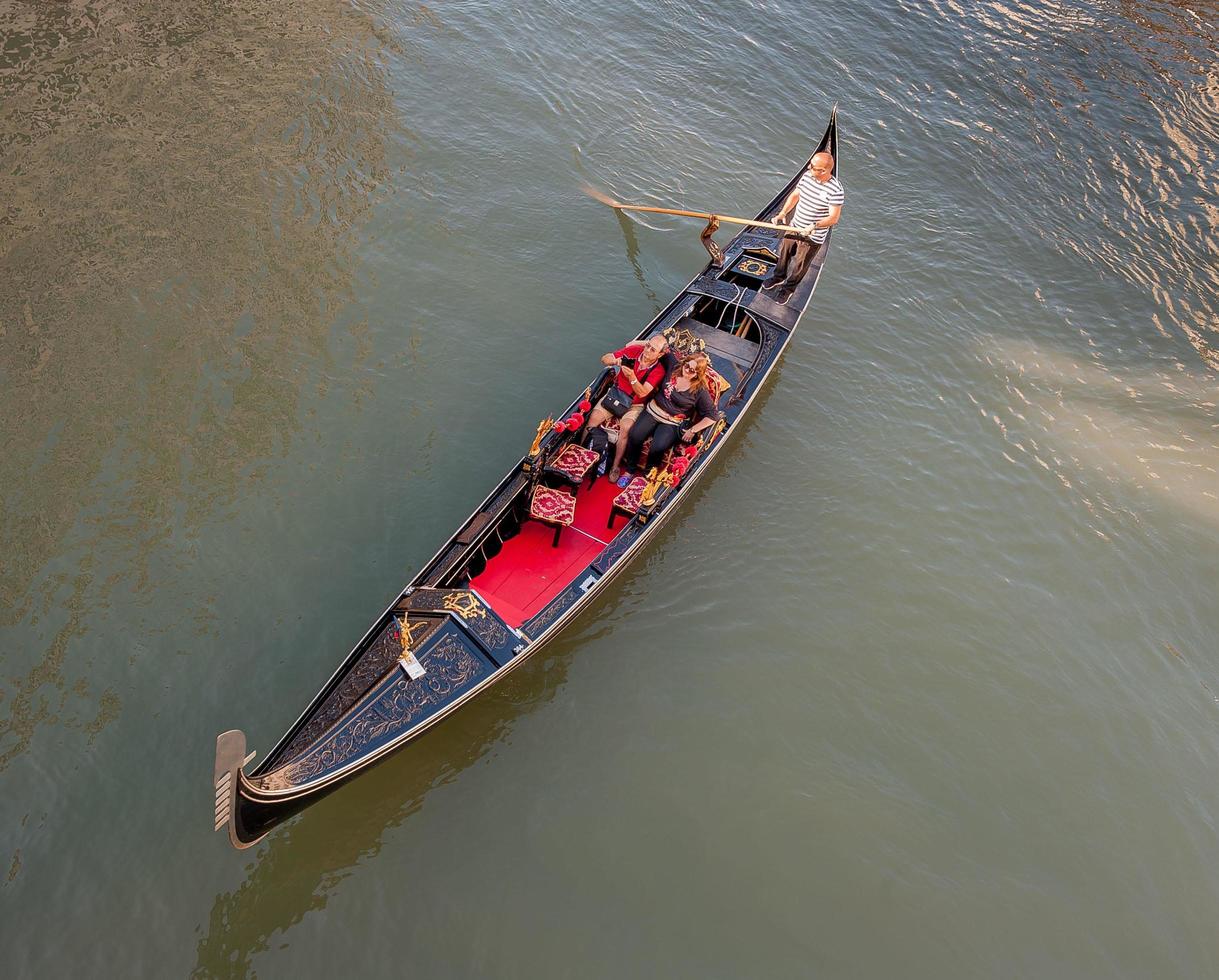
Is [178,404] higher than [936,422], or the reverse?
[936,422]

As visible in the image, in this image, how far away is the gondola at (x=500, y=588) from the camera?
5398 mm

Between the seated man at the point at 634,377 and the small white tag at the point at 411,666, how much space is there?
2.71 m

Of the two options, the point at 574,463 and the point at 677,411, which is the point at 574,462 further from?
the point at 677,411

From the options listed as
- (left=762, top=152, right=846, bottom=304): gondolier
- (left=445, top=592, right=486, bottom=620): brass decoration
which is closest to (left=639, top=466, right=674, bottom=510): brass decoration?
(left=445, top=592, right=486, bottom=620): brass decoration

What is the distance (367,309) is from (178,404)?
2319mm

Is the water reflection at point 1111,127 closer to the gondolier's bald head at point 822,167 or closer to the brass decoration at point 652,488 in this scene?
the gondolier's bald head at point 822,167

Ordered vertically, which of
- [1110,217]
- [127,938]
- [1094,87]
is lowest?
[127,938]

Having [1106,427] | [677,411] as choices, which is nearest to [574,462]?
[677,411]

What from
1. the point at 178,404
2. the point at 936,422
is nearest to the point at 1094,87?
the point at 936,422

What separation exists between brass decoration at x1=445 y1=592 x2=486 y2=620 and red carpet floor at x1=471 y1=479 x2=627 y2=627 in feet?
0.90

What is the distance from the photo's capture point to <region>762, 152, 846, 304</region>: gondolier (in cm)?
929

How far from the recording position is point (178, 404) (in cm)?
802

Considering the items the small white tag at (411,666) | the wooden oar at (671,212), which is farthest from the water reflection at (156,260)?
the wooden oar at (671,212)

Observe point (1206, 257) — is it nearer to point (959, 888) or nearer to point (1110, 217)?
point (1110, 217)
